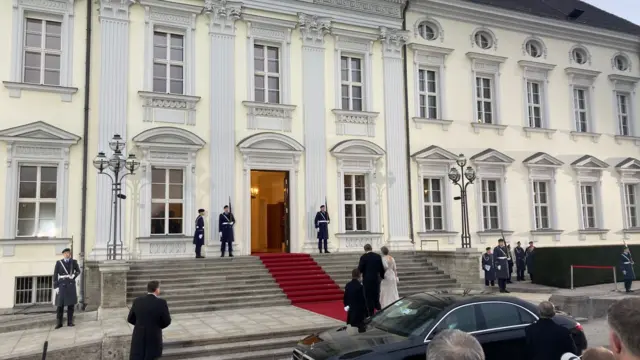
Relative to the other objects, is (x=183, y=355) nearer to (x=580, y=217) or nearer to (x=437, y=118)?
(x=437, y=118)

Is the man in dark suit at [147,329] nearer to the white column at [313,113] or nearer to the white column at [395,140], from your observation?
the white column at [313,113]

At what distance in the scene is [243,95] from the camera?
19406mm

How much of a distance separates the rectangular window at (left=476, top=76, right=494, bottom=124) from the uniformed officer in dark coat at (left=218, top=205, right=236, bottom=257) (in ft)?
41.3

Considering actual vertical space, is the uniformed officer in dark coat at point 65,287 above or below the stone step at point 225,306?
above

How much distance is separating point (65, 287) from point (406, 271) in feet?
36.2

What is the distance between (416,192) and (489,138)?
4.78 meters

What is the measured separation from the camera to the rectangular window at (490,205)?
23.3 m

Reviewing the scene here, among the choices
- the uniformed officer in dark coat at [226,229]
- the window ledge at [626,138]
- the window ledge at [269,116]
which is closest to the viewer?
the uniformed officer in dark coat at [226,229]

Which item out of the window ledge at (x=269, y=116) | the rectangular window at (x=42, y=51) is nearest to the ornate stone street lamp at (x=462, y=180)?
the window ledge at (x=269, y=116)

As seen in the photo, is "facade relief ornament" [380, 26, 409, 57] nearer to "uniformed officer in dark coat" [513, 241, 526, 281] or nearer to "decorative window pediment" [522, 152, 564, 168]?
"decorative window pediment" [522, 152, 564, 168]

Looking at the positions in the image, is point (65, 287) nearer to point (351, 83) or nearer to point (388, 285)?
point (388, 285)

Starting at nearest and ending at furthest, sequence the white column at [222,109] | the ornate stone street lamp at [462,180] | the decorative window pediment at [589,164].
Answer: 1. the white column at [222,109]
2. the ornate stone street lamp at [462,180]
3. the decorative window pediment at [589,164]

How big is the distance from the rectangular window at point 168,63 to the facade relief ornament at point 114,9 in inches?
47.5

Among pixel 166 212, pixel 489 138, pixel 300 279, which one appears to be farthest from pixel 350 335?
pixel 489 138
